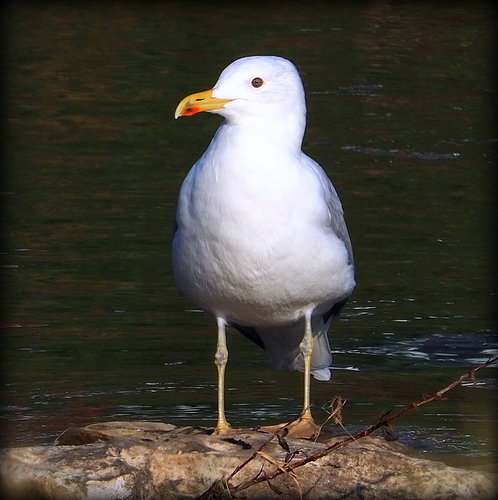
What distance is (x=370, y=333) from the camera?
28.0 ft

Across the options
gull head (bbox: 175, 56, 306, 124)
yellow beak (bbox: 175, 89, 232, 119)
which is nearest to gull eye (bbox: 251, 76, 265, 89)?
gull head (bbox: 175, 56, 306, 124)

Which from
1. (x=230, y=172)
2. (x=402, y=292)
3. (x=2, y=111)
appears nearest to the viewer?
(x=230, y=172)

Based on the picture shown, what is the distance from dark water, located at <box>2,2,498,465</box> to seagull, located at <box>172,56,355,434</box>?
985 millimetres

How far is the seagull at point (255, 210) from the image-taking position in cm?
602

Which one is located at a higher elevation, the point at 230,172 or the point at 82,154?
the point at 230,172

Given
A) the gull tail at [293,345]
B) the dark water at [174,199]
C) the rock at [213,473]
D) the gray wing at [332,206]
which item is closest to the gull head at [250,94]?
the gray wing at [332,206]

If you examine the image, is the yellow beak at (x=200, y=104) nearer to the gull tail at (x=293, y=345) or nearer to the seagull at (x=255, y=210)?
the seagull at (x=255, y=210)

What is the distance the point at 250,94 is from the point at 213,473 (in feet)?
5.35

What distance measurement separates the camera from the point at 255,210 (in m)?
6.00

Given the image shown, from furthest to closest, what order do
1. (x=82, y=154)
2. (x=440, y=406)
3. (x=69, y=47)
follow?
(x=69, y=47) → (x=82, y=154) → (x=440, y=406)

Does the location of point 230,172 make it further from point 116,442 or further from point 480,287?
point 480,287

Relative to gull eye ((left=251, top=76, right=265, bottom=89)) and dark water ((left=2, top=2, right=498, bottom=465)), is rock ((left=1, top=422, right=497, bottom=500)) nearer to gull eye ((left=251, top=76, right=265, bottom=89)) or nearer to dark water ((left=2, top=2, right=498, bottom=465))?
dark water ((left=2, top=2, right=498, bottom=465))

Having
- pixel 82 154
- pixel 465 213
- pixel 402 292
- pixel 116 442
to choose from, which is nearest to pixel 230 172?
pixel 116 442

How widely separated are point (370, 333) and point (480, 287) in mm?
1344
